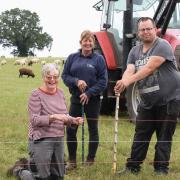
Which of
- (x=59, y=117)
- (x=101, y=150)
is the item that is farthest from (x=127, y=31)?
(x=59, y=117)

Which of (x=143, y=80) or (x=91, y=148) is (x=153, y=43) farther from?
(x=91, y=148)

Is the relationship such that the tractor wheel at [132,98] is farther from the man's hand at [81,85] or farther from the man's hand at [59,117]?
the man's hand at [59,117]

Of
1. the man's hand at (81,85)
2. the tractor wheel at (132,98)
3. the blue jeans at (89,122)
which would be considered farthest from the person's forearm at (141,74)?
the tractor wheel at (132,98)

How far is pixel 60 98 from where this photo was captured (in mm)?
5453

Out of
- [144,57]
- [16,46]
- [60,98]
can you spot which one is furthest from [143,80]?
[16,46]

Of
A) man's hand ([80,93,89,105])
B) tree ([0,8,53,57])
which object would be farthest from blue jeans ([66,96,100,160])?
tree ([0,8,53,57])

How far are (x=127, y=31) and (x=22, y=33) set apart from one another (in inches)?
3135

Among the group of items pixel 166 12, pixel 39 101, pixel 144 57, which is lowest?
pixel 39 101

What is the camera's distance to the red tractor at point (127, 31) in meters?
9.39

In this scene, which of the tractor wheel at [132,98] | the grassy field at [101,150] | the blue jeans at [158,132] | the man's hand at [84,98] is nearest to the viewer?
the blue jeans at [158,132]

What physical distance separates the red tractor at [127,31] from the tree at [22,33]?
72.9 metres

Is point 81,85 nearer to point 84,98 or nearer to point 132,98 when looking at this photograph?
point 84,98

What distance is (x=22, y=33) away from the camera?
290ft

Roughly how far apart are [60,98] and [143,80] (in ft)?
3.65
